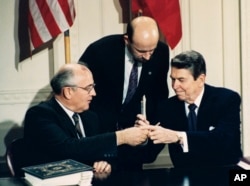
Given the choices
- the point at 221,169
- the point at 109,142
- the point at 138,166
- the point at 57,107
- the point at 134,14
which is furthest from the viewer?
the point at 134,14

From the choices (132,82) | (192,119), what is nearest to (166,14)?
(132,82)

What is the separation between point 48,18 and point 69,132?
1699 millimetres

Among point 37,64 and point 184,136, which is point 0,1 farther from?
point 184,136

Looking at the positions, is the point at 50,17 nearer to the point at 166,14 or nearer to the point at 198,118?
the point at 166,14

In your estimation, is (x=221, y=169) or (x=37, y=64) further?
(x=37, y=64)

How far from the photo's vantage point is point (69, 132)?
256 centimetres

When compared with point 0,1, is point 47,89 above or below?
below

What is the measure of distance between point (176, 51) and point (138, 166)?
1562 millimetres

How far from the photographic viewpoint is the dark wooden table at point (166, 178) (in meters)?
2.00

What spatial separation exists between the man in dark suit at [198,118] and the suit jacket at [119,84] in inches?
15.9

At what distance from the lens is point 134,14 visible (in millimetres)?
4266

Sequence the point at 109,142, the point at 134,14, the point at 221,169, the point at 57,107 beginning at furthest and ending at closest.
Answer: the point at 134,14
the point at 57,107
the point at 109,142
the point at 221,169

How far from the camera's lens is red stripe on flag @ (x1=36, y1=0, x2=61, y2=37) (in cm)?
402

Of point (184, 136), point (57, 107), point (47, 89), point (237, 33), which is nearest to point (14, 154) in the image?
point (57, 107)
